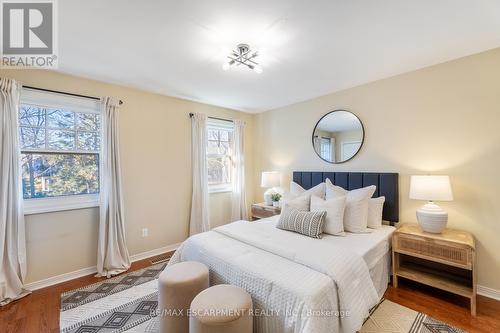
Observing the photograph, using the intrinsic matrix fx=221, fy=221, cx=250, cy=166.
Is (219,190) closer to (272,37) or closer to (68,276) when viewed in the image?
(68,276)

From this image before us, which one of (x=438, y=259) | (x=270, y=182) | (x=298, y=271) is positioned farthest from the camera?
(x=270, y=182)

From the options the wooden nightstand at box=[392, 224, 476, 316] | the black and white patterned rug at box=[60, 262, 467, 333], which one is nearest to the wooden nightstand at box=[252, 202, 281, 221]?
the wooden nightstand at box=[392, 224, 476, 316]

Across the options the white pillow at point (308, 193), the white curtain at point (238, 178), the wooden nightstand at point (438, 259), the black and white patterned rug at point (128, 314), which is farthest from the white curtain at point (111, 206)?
the wooden nightstand at point (438, 259)

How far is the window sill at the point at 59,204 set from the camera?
2.47 meters

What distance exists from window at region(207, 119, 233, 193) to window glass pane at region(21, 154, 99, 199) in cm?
179

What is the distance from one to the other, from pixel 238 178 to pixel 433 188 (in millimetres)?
2959

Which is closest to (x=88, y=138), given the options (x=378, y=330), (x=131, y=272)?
(x=131, y=272)

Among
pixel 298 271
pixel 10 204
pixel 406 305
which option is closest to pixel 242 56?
pixel 298 271

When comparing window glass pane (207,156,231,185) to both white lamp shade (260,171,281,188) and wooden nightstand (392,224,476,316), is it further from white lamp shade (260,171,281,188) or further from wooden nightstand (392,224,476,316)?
wooden nightstand (392,224,476,316)

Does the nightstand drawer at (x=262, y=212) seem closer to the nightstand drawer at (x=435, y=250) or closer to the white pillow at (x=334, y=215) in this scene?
the white pillow at (x=334, y=215)

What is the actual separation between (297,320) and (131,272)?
2.38 m

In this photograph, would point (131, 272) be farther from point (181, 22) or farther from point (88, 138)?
point (181, 22)

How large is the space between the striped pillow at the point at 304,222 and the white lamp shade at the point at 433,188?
0.98 metres

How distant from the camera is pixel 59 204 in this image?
2.64m
